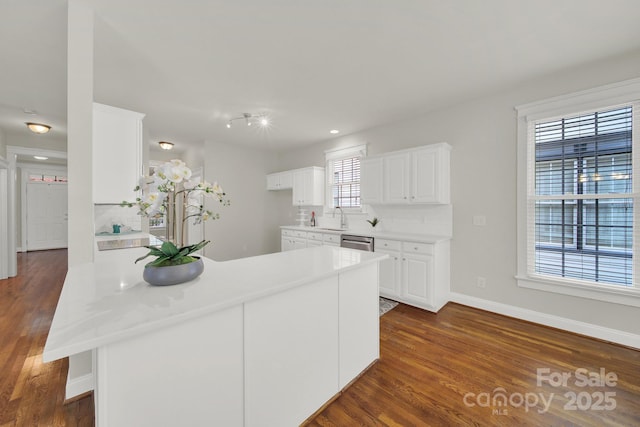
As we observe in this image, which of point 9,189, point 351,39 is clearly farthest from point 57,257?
point 351,39

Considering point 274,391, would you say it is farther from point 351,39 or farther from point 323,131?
point 323,131

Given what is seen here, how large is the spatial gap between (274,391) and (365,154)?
3.83m

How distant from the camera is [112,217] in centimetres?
378

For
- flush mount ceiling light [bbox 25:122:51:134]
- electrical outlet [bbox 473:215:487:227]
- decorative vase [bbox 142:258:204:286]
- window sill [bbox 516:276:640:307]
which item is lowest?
window sill [bbox 516:276:640:307]

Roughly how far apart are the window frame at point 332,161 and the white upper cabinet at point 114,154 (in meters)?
3.21

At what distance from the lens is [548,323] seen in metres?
2.79

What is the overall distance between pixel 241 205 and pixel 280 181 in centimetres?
100

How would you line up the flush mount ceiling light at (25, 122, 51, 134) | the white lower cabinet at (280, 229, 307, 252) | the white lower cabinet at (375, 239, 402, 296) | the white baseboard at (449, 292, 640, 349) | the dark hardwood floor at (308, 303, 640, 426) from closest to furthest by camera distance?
the dark hardwood floor at (308, 303, 640, 426), the white baseboard at (449, 292, 640, 349), the white lower cabinet at (375, 239, 402, 296), the flush mount ceiling light at (25, 122, 51, 134), the white lower cabinet at (280, 229, 307, 252)

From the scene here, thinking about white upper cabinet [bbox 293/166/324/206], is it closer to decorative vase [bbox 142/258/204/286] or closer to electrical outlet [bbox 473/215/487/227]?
electrical outlet [bbox 473/215/487/227]

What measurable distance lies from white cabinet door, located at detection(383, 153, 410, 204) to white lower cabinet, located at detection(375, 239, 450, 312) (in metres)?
0.64

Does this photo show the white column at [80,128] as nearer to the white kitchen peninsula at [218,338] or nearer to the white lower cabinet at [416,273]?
the white kitchen peninsula at [218,338]

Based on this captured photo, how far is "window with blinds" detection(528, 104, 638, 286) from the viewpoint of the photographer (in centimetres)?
244

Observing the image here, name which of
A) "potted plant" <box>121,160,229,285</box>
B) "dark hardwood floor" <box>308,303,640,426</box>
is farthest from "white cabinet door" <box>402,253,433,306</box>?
"potted plant" <box>121,160,229,285</box>

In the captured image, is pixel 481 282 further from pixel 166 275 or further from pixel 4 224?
pixel 4 224
